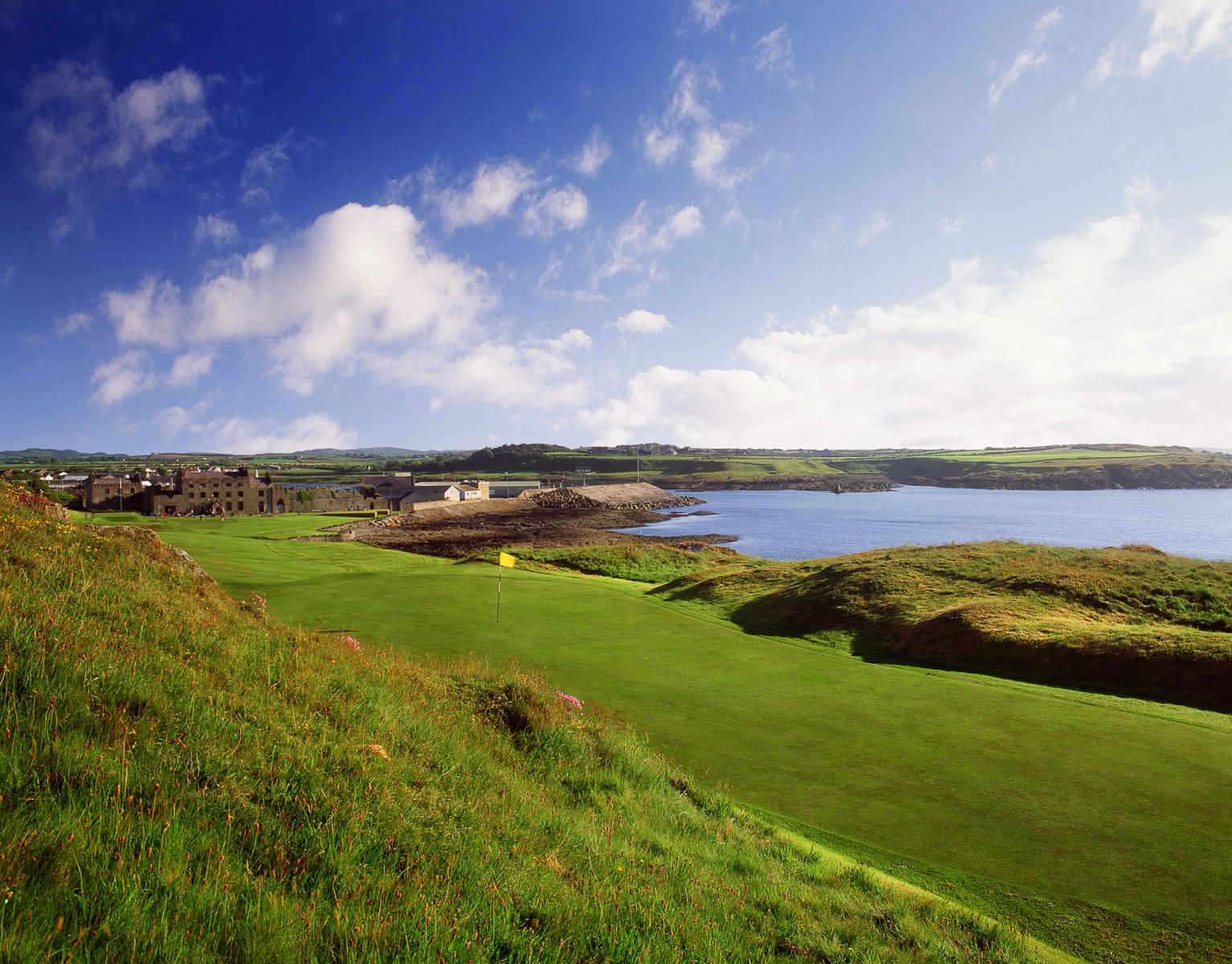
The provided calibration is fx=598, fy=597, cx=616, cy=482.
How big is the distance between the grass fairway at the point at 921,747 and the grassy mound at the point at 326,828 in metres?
1.43

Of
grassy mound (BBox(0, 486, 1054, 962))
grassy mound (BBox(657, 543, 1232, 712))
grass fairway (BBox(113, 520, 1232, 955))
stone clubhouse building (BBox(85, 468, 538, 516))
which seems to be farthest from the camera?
stone clubhouse building (BBox(85, 468, 538, 516))

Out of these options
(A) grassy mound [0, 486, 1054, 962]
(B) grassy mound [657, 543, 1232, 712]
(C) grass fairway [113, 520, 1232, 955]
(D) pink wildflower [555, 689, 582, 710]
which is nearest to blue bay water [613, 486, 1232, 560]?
(B) grassy mound [657, 543, 1232, 712]

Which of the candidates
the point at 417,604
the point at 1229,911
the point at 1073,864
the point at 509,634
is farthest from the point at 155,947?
the point at 417,604

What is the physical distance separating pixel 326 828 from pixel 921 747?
8.50 meters

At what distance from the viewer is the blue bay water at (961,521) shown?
66125mm

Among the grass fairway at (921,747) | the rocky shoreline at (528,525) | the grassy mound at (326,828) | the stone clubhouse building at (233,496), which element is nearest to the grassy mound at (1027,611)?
the grass fairway at (921,747)

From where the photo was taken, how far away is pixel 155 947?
277 cm

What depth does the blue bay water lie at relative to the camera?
2603 inches

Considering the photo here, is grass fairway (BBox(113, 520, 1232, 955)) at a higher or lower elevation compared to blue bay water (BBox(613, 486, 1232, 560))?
higher

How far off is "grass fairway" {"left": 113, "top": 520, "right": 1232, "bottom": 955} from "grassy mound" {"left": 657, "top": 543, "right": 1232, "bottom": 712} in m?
2.07

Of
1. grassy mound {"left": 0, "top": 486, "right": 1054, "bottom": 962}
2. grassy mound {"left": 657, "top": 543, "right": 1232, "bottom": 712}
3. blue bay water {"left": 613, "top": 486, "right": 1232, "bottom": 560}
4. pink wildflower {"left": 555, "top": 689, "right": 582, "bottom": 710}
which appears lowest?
blue bay water {"left": 613, "top": 486, "right": 1232, "bottom": 560}

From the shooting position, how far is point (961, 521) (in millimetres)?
90312

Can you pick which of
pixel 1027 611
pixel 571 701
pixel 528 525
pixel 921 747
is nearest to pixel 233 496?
pixel 528 525

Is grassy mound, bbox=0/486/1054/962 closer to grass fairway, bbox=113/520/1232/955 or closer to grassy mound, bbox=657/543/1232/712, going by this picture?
grass fairway, bbox=113/520/1232/955
